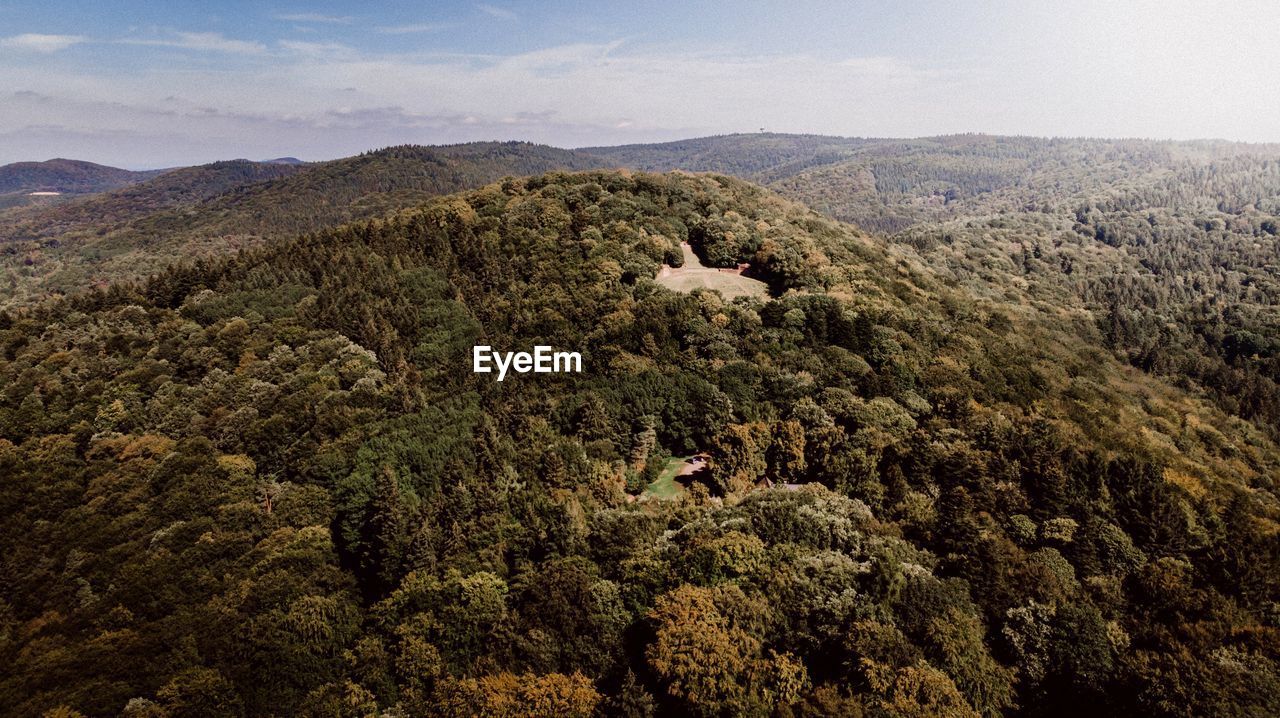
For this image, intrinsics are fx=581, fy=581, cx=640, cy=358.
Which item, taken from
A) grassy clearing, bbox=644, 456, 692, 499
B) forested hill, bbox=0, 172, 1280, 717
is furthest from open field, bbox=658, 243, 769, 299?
grassy clearing, bbox=644, 456, 692, 499

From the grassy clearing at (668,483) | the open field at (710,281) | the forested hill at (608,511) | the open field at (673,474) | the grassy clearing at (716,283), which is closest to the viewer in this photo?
the forested hill at (608,511)

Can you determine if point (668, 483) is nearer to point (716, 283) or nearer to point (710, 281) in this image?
point (716, 283)

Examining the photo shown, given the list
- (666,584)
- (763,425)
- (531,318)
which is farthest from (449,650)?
(531,318)

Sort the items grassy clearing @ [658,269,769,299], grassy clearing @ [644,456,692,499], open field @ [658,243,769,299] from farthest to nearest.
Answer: open field @ [658,243,769,299] < grassy clearing @ [658,269,769,299] < grassy clearing @ [644,456,692,499]

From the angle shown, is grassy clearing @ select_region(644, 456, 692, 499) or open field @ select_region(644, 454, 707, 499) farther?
open field @ select_region(644, 454, 707, 499)

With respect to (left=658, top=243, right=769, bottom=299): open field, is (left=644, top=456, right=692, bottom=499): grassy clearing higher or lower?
lower

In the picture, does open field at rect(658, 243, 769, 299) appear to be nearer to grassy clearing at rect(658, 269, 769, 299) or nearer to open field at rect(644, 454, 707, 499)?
grassy clearing at rect(658, 269, 769, 299)

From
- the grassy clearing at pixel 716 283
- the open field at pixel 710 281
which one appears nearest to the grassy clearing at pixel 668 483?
the open field at pixel 710 281

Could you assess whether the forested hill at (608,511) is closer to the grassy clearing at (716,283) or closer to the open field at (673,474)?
the open field at (673,474)

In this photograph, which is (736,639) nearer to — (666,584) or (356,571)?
(666,584)

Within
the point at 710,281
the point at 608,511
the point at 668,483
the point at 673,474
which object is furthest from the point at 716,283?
the point at 608,511
